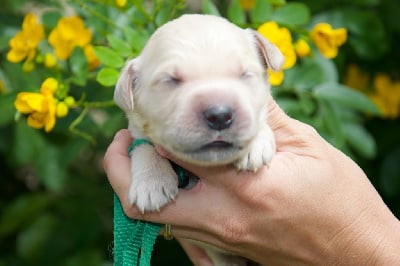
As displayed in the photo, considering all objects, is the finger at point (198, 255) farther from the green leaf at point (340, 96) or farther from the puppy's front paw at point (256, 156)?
the green leaf at point (340, 96)

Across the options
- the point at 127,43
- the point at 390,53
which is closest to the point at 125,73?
the point at 127,43

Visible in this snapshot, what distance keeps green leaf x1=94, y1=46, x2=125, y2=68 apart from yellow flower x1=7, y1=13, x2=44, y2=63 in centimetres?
25

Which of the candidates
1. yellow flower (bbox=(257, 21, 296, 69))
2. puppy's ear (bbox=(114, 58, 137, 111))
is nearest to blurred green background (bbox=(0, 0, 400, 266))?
yellow flower (bbox=(257, 21, 296, 69))

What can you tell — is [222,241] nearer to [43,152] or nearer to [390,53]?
[43,152]

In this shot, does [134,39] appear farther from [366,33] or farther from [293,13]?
[366,33]

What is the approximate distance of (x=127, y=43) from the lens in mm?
2492

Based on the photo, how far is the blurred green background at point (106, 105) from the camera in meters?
2.61

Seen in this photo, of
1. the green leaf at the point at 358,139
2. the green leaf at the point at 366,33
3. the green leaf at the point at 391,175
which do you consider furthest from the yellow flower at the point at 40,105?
the green leaf at the point at 391,175

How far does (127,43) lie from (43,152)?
0.82m

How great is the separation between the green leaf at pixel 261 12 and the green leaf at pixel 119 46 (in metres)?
0.45

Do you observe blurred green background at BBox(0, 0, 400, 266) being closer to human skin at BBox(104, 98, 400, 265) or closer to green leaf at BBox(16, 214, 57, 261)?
green leaf at BBox(16, 214, 57, 261)

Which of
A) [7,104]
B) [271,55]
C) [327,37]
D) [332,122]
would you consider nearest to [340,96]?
[332,122]

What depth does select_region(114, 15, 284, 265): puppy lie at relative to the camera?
6.37ft

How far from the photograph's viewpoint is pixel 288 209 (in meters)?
2.17
